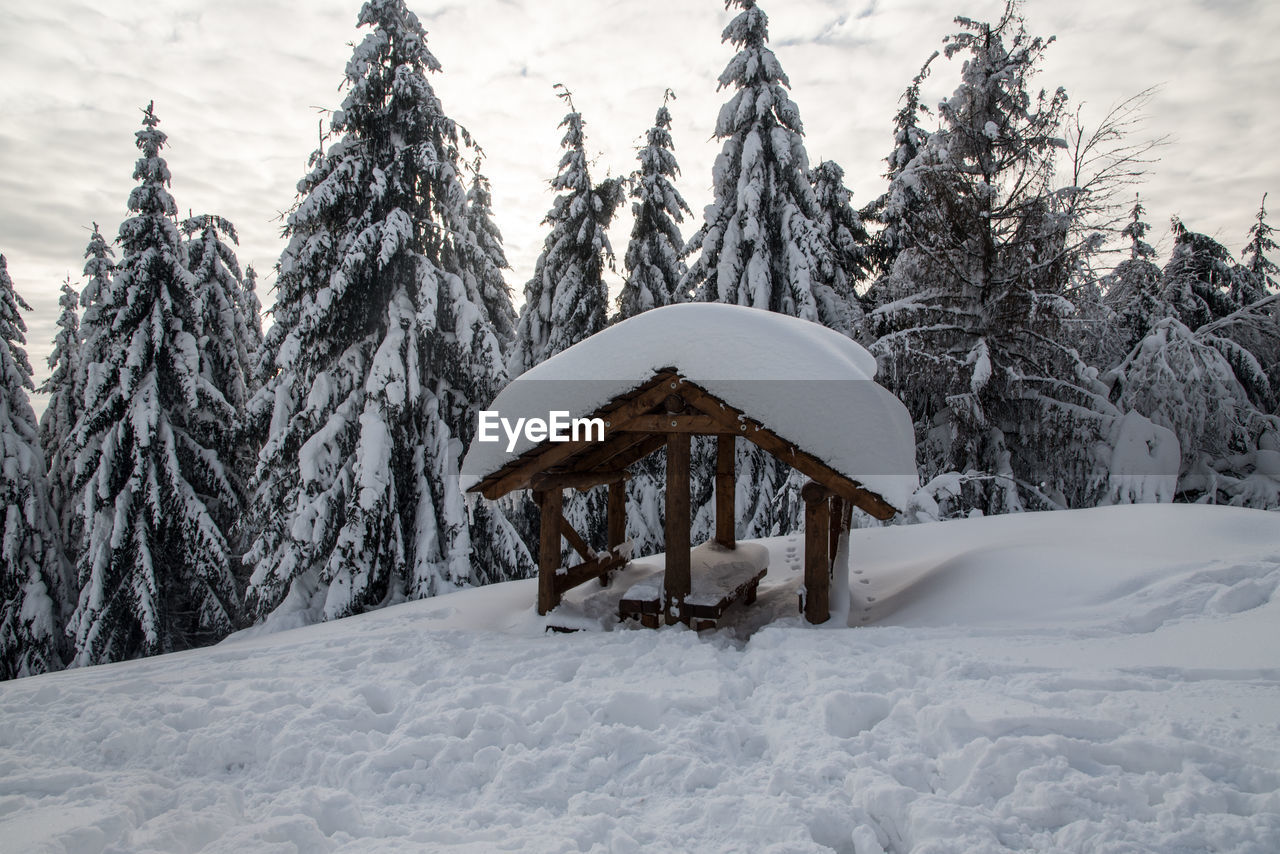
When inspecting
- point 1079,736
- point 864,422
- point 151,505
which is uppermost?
point 864,422

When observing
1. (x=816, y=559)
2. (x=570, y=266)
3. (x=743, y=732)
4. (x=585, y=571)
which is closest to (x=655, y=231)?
(x=570, y=266)

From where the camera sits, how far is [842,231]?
56.7 feet

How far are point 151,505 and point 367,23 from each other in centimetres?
1107

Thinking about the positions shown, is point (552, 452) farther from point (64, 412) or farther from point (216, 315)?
point (64, 412)

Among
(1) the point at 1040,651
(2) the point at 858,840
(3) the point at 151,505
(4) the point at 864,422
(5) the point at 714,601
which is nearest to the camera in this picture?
(2) the point at 858,840

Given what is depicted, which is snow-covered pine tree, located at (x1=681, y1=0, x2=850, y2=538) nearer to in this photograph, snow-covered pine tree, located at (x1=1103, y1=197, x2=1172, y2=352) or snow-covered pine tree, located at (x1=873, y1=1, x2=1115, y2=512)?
snow-covered pine tree, located at (x1=873, y1=1, x2=1115, y2=512)

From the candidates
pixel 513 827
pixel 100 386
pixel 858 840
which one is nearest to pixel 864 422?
pixel 858 840

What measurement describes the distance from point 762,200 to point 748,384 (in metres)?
9.92

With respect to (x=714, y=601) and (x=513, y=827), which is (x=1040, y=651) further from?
(x=513, y=827)

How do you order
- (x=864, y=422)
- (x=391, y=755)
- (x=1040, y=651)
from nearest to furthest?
1. (x=391, y=755)
2. (x=1040, y=651)
3. (x=864, y=422)

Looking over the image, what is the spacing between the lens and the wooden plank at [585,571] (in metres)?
7.77

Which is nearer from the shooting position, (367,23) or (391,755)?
(391,755)

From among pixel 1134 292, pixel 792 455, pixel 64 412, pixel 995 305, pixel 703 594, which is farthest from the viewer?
pixel 64 412

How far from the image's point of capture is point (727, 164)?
15.0m
